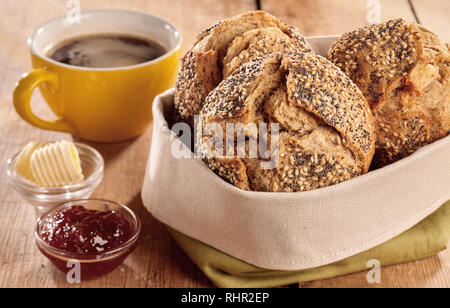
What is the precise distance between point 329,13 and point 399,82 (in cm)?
153

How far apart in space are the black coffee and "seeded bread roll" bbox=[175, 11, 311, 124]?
0.44 m

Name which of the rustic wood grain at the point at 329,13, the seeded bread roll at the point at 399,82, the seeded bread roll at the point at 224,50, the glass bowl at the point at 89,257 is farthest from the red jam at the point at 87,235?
the rustic wood grain at the point at 329,13

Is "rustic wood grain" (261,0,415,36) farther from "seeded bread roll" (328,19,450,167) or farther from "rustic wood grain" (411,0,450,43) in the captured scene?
"seeded bread roll" (328,19,450,167)

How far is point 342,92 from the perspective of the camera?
1.30 m

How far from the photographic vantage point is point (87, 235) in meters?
1.45

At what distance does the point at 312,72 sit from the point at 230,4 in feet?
5.78

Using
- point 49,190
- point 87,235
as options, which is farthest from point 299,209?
point 49,190

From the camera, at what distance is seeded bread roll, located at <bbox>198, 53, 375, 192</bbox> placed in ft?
4.19

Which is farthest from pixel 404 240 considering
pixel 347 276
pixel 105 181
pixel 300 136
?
pixel 105 181

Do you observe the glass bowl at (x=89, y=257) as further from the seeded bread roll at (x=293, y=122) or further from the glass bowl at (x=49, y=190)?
the seeded bread roll at (x=293, y=122)

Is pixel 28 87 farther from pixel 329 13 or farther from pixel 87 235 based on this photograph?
pixel 329 13

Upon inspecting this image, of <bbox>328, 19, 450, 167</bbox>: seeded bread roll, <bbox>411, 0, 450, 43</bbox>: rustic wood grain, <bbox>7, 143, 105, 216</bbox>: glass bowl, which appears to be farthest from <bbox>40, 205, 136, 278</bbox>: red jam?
<bbox>411, 0, 450, 43</bbox>: rustic wood grain

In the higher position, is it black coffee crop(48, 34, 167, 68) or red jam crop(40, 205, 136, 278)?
black coffee crop(48, 34, 167, 68)

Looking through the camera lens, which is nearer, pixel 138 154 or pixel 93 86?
pixel 93 86
